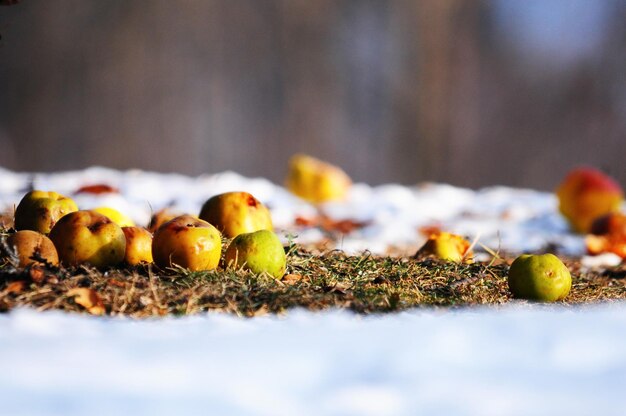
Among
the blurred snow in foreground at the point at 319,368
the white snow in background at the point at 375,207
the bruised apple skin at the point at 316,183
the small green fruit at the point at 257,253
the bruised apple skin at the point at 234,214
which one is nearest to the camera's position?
the blurred snow in foreground at the point at 319,368

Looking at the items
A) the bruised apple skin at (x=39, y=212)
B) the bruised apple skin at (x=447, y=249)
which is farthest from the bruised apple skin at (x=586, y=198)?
the bruised apple skin at (x=39, y=212)

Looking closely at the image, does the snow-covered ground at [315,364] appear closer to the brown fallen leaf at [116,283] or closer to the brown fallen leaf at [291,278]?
the brown fallen leaf at [116,283]

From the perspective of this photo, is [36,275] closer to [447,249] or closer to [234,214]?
[234,214]

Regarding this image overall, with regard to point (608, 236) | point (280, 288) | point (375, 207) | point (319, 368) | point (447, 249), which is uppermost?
point (319, 368)

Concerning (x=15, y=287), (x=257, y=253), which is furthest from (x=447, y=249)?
(x=15, y=287)

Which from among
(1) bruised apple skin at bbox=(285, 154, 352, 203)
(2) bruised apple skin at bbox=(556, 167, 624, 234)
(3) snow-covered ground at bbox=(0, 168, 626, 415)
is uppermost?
(3) snow-covered ground at bbox=(0, 168, 626, 415)

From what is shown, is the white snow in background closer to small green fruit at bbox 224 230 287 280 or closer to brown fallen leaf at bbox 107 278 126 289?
small green fruit at bbox 224 230 287 280

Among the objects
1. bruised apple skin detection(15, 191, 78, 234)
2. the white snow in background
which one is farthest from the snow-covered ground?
the white snow in background
